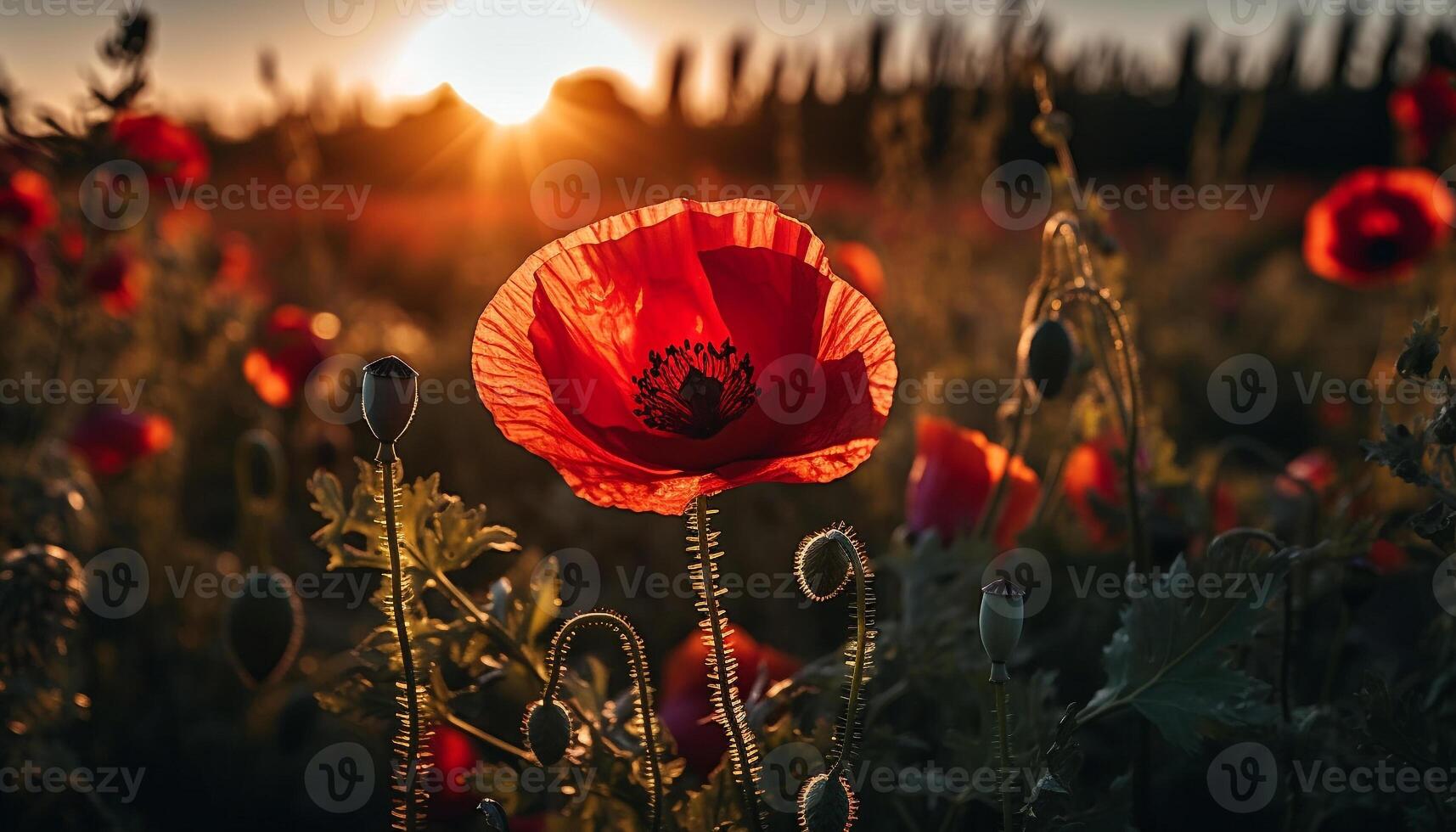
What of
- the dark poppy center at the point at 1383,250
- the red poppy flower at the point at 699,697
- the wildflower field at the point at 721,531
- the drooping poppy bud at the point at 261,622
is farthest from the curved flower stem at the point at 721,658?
the dark poppy center at the point at 1383,250

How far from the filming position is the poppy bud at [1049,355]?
1.56 meters

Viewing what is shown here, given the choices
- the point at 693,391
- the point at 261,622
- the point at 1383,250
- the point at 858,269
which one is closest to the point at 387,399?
the point at 693,391

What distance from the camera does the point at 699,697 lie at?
64.5 inches

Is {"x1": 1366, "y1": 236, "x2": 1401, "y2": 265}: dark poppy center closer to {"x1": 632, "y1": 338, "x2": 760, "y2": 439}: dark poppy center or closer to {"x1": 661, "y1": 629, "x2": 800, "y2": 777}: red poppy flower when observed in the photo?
{"x1": 661, "y1": 629, "x2": 800, "y2": 777}: red poppy flower

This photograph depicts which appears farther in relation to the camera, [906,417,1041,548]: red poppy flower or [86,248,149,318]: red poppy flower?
[86,248,149,318]: red poppy flower

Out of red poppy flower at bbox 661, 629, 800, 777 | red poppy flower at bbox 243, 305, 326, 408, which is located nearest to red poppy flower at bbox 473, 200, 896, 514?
red poppy flower at bbox 661, 629, 800, 777

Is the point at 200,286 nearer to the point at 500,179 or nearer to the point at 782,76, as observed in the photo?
the point at 782,76

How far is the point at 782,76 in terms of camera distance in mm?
4891

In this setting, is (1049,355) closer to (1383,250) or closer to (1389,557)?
(1389,557)

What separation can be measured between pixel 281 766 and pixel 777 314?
1.67 meters

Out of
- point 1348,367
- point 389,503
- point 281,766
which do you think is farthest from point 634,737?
point 1348,367

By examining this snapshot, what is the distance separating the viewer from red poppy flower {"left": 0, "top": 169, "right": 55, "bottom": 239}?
2969 millimetres

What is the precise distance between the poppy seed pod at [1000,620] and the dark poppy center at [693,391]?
1.25 feet

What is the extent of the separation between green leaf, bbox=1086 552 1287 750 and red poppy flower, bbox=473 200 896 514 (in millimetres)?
450
